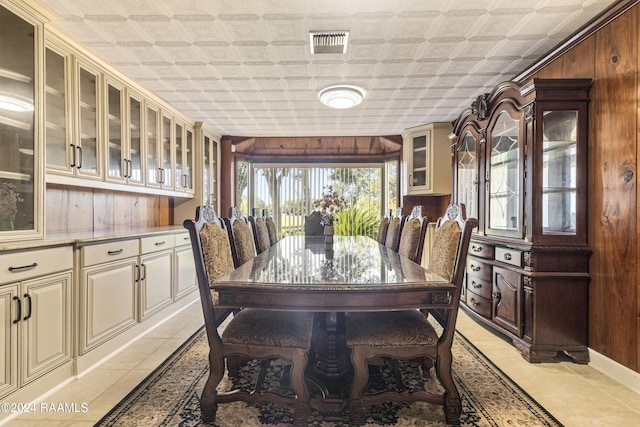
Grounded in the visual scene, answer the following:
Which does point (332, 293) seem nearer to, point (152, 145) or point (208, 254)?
point (208, 254)

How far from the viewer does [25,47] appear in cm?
179

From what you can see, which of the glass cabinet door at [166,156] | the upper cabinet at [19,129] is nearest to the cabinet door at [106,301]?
the upper cabinet at [19,129]

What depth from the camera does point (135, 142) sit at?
3.08 m

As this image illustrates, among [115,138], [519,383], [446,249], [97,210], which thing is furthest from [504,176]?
[97,210]

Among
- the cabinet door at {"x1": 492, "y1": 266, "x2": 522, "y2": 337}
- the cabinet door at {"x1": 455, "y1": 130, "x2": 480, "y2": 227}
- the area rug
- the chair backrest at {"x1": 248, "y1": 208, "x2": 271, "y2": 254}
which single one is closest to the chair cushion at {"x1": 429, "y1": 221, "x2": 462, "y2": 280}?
the area rug

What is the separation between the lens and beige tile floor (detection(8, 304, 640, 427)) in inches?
64.3

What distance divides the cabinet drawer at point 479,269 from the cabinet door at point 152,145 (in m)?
3.30

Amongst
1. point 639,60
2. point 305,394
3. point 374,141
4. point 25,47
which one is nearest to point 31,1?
point 25,47

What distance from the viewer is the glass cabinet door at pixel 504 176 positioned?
2.60 meters

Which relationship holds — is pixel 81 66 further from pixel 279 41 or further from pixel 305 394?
pixel 305 394

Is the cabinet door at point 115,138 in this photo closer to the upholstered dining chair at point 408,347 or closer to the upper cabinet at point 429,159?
the upholstered dining chair at point 408,347

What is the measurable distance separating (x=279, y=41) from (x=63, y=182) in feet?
5.86

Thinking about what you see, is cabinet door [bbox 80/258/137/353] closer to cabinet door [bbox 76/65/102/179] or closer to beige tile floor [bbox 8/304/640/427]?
beige tile floor [bbox 8/304/640/427]

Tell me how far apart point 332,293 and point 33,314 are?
1641mm
